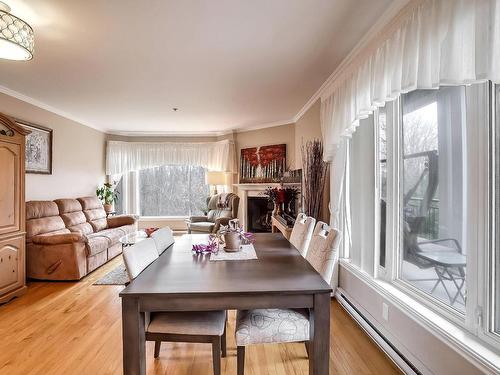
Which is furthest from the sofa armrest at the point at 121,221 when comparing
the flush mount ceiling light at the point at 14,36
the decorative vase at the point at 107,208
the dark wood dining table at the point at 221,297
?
the dark wood dining table at the point at 221,297

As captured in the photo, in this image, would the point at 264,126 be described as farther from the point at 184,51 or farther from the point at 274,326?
the point at 274,326

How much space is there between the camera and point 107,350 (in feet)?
7.15

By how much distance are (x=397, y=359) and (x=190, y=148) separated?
5714mm

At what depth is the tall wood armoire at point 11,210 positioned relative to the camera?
121 inches

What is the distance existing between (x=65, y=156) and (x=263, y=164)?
3.64 meters

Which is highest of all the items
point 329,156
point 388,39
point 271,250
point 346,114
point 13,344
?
point 388,39

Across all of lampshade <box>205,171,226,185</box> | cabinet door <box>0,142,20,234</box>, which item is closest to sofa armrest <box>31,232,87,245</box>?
cabinet door <box>0,142,20,234</box>

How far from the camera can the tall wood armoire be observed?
3074 millimetres

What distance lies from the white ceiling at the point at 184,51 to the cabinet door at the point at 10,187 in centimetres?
89

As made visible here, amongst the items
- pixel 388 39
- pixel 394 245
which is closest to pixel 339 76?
pixel 388 39

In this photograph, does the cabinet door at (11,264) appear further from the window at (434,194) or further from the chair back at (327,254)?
the window at (434,194)

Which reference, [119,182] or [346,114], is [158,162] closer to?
[119,182]

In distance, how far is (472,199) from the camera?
1.45 meters

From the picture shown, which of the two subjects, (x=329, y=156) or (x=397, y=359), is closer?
(x=397, y=359)
